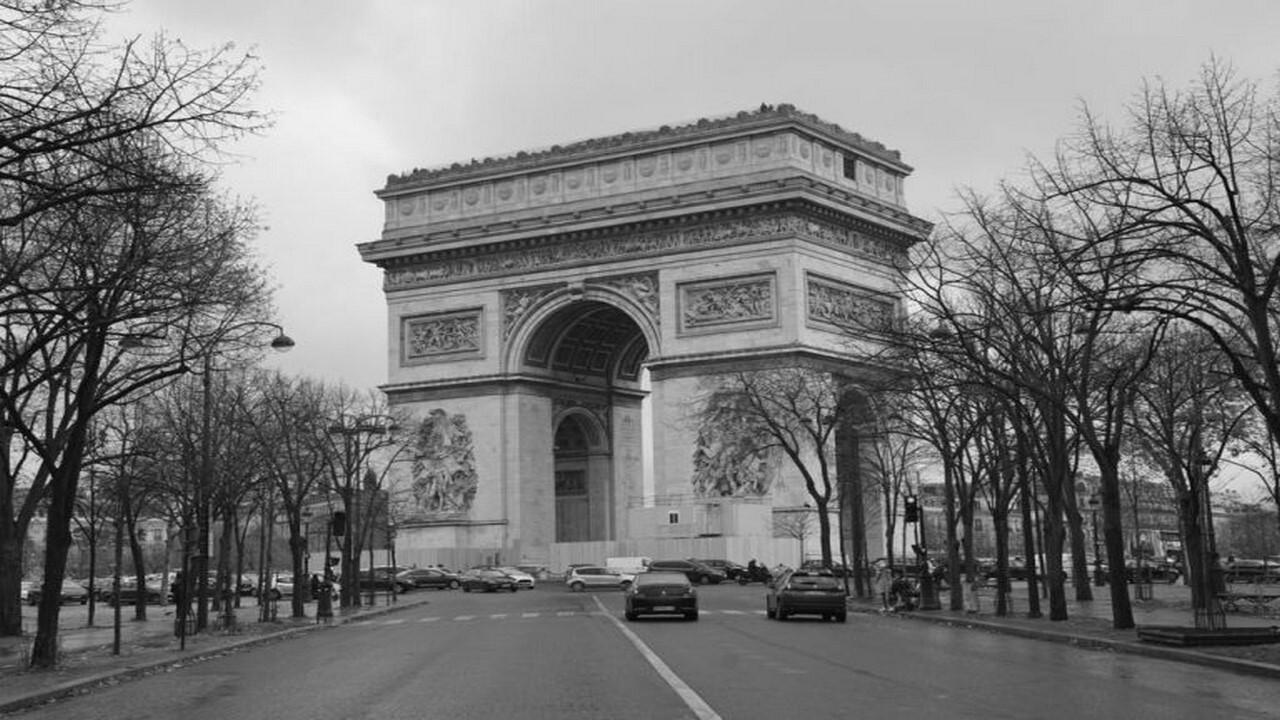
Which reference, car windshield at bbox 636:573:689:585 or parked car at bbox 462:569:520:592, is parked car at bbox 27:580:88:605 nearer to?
parked car at bbox 462:569:520:592

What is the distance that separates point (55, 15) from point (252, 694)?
877 cm

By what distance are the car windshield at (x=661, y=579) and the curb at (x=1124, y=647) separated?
6.55m

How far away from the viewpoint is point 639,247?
76562 millimetres

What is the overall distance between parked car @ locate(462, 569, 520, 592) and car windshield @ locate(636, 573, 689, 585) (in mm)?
31843

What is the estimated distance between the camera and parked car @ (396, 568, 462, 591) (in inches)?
2995

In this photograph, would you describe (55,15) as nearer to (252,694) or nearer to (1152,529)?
(252,694)

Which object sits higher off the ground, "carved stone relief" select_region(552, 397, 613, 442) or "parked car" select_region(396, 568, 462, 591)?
"carved stone relief" select_region(552, 397, 613, 442)

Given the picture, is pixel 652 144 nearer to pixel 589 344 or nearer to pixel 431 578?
pixel 589 344

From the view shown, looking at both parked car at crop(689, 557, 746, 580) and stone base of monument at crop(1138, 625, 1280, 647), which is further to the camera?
parked car at crop(689, 557, 746, 580)

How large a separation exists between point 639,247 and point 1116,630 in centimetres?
4963

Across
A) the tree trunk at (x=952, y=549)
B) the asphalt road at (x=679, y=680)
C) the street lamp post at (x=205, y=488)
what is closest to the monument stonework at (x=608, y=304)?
the tree trunk at (x=952, y=549)


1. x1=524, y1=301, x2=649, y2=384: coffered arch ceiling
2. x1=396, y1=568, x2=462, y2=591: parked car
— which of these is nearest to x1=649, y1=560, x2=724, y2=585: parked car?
x1=396, y1=568, x2=462, y2=591: parked car

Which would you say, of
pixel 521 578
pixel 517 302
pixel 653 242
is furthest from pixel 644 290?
pixel 521 578

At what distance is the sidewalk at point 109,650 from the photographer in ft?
69.3
